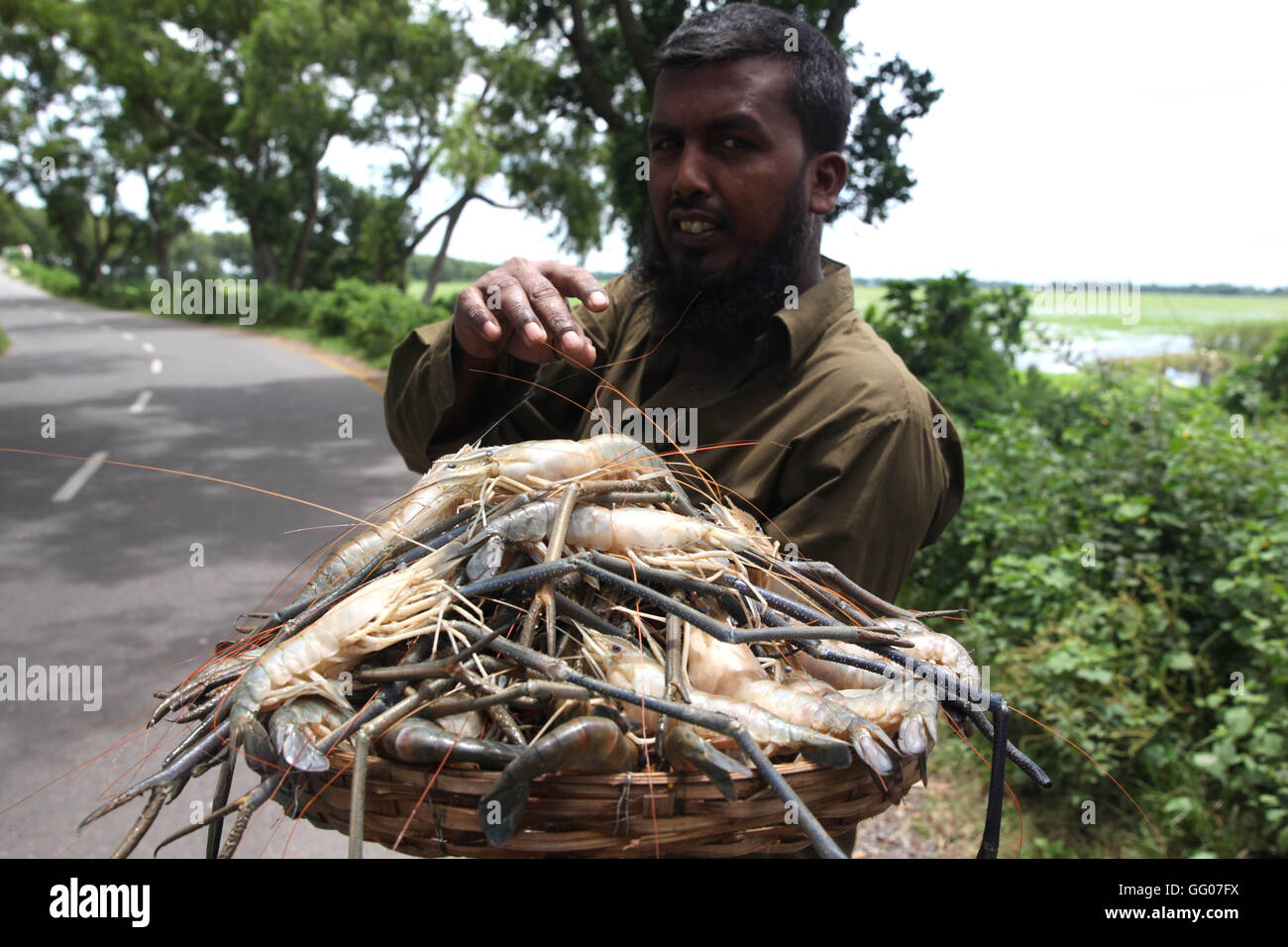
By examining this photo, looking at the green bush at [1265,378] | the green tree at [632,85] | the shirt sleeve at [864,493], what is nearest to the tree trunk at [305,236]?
the green tree at [632,85]

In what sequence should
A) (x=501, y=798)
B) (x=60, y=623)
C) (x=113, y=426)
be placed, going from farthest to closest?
(x=113, y=426) < (x=60, y=623) < (x=501, y=798)

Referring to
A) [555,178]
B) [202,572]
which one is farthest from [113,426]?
[555,178]

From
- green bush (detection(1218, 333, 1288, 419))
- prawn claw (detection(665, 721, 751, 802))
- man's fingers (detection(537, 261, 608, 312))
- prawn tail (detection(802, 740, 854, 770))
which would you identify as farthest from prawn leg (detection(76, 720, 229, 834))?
green bush (detection(1218, 333, 1288, 419))

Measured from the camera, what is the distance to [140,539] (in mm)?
7027

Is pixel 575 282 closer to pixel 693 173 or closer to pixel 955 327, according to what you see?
pixel 693 173

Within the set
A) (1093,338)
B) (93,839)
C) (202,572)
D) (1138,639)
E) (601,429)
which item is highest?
(1093,338)

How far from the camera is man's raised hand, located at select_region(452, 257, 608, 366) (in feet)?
5.57

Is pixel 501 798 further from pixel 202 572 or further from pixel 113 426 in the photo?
pixel 113 426

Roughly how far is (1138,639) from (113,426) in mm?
11145

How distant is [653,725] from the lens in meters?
1.29

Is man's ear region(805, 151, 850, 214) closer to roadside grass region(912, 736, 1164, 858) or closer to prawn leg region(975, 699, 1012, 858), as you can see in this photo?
prawn leg region(975, 699, 1012, 858)

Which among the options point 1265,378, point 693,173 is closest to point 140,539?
point 693,173

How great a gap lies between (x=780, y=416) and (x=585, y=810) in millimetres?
1135
